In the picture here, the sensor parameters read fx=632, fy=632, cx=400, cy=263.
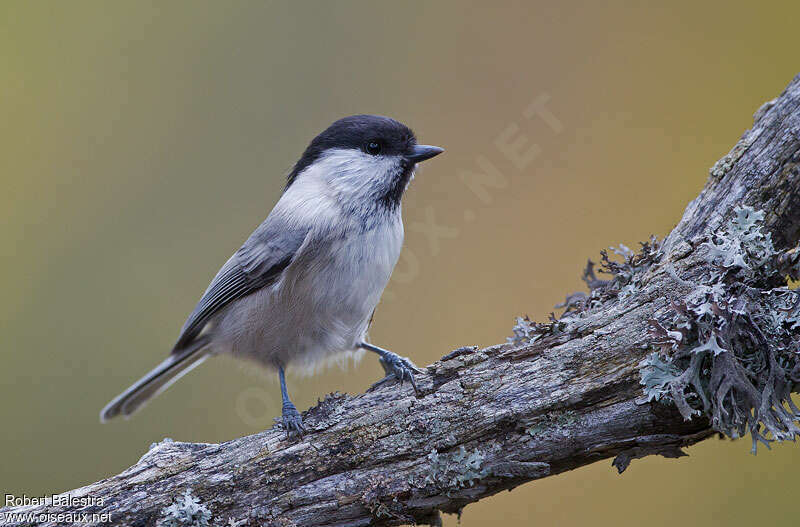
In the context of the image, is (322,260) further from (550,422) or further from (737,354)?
(737,354)

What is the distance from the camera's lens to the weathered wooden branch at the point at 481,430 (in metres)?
1.34

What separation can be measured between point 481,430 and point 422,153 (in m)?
0.91

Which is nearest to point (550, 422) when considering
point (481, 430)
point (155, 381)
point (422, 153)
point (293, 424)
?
point (481, 430)

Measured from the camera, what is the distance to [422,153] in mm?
1943

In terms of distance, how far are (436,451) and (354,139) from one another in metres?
0.99

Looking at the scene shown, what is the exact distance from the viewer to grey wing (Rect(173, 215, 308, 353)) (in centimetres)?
182

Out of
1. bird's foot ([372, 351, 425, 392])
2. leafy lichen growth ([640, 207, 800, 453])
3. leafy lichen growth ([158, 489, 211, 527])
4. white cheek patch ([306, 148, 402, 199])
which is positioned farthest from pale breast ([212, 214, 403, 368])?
leafy lichen growth ([640, 207, 800, 453])

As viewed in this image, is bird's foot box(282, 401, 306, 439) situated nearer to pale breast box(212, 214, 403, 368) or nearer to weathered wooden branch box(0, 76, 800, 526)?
weathered wooden branch box(0, 76, 800, 526)

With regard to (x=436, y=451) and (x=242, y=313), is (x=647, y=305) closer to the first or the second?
(x=436, y=451)

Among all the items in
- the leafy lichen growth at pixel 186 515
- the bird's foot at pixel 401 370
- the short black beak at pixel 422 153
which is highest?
the short black beak at pixel 422 153

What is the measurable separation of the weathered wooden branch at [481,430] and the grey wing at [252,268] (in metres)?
0.50

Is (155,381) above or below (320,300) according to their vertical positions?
above

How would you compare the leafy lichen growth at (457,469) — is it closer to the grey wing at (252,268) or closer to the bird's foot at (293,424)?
the bird's foot at (293,424)

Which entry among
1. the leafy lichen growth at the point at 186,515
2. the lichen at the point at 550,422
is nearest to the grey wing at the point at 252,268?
the leafy lichen growth at the point at 186,515
